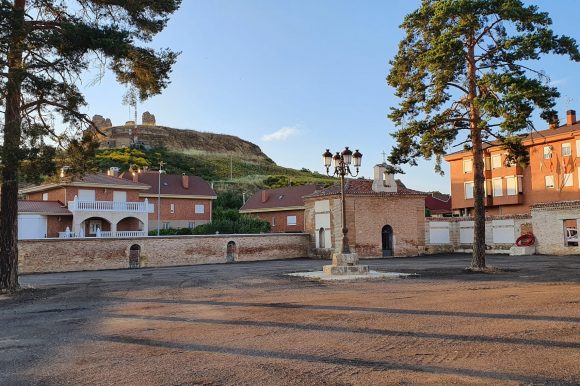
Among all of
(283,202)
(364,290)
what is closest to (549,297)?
(364,290)

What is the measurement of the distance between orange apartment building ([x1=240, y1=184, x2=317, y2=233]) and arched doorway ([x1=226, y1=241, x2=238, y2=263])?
15189mm

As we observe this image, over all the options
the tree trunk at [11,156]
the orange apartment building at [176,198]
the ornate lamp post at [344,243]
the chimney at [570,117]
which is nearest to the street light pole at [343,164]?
the ornate lamp post at [344,243]

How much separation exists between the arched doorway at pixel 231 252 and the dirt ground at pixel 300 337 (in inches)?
792

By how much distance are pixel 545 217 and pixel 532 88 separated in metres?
17.5

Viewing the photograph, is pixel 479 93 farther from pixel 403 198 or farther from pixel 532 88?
pixel 403 198

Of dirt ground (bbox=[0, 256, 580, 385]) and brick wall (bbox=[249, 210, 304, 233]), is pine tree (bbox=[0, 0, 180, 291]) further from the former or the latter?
brick wall (bbox=[249, 210, 304, 233])

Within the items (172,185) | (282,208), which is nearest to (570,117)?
(282,208)

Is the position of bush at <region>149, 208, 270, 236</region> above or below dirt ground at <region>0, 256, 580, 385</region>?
above

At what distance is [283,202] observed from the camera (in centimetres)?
5231

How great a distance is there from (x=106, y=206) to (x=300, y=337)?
36.3 m

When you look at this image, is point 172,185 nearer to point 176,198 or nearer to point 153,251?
point 176,198

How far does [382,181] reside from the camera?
37.3 m

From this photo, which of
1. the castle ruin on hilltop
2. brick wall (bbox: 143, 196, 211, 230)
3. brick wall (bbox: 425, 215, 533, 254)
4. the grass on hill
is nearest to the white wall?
brick wall (bbox: 143, 196, 211, 230)

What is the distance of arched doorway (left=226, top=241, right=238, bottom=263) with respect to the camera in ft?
115
